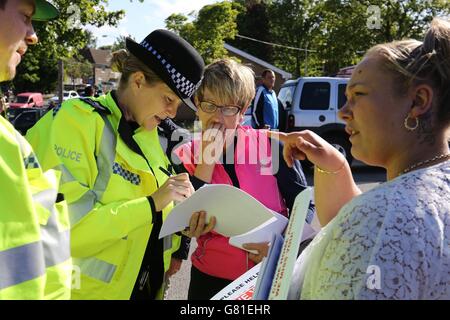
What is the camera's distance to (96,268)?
1.72 meters

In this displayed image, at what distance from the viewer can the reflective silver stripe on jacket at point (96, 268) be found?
170 cm

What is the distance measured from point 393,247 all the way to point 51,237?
774mm

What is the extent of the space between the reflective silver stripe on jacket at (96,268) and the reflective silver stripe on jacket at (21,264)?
0.74 metres

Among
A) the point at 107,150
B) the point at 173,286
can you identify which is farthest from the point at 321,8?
the point at 107,150

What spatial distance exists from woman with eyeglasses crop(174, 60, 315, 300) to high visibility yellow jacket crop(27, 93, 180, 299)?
44 centimetres

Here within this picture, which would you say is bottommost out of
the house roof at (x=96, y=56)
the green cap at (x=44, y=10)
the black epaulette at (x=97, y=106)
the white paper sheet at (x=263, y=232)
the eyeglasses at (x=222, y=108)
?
the house roof at (x=96, y=56)

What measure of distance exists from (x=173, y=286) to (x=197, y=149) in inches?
93.3

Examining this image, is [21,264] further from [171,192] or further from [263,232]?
[263,232]

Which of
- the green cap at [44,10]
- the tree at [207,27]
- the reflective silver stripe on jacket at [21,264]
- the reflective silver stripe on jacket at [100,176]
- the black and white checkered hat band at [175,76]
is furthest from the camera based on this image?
the tree at [207,27]

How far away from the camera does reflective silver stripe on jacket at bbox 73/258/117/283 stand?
1.70 meters

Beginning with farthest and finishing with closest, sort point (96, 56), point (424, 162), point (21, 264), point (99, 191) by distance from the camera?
1. point (96, 56)
2. point (99, 191)
3. point (424, 162)
4. point (21, 264)

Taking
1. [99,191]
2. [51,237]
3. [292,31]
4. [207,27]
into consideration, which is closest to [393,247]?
[51,237]

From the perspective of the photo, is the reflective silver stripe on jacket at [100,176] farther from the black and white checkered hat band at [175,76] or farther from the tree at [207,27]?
the tree at [207,27]

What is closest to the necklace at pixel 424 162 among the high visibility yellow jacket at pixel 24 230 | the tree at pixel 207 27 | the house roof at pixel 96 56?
the high visibility yellow jacket at pixel 24 230
